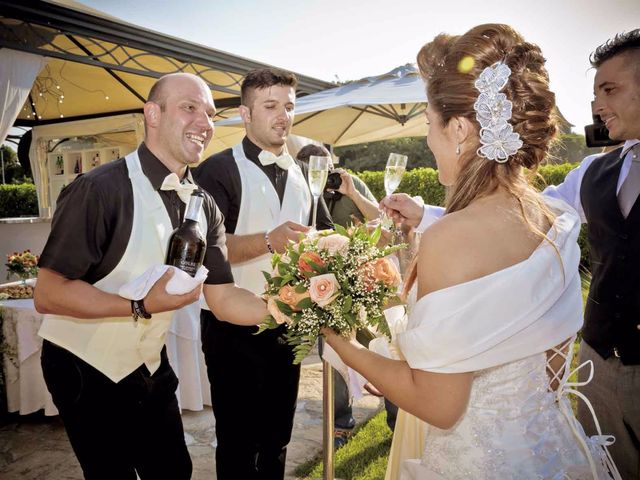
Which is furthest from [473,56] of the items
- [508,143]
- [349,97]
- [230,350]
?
[349,97]

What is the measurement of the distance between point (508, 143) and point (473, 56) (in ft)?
1.08

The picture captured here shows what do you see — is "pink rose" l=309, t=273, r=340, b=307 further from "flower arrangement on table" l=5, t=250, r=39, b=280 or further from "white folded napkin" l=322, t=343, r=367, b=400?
"flower arrangement on table" l=5, t=250, r=39, b=280

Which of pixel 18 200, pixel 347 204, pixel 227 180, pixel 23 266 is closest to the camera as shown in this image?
pixel 227 180

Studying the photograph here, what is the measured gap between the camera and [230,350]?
3084 mm

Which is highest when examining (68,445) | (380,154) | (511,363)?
(380,154)

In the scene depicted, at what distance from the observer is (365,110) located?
868 centimetres

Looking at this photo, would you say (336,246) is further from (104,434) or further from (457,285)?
(104,434)

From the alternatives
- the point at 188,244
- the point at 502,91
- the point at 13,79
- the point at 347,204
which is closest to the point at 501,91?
the point at 502,91

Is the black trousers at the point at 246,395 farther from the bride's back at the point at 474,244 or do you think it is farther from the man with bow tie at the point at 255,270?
the bride's back at the point at 474,244

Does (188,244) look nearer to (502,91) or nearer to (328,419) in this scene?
(328,419)

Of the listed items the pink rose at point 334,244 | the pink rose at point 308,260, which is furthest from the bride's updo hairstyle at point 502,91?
the pink rose at point 308,260

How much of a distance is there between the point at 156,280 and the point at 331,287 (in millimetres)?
796

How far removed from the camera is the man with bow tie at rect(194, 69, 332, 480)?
309 centimetres

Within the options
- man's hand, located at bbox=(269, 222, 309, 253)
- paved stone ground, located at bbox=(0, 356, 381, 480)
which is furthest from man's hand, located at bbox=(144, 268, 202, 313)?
paved stone ground, located at bbox=(0, 356, 381, 480)
